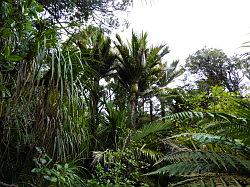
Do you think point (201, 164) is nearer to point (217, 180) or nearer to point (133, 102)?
point (217, 180)

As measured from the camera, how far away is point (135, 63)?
674cm

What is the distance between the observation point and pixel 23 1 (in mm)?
2479

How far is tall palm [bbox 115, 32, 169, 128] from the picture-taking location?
6.73 m

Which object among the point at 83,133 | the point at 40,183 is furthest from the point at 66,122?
the point at 40,183

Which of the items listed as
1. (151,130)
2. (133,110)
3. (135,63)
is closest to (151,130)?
(151,130)

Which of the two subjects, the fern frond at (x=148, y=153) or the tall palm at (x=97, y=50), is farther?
the fern frond at (x=148, y=153)

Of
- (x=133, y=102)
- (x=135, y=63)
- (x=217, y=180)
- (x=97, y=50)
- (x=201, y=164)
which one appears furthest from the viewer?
(x=135, y=63)

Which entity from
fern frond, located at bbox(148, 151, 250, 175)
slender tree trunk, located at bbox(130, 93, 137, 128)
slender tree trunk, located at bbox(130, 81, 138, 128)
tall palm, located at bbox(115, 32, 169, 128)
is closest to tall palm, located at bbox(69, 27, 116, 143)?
tall palm, located at bbox(115, 32, 169, 128)

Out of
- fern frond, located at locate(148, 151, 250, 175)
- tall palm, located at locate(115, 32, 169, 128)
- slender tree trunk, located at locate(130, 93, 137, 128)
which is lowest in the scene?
fern frond, located at locate(148, 151, 250, 175)

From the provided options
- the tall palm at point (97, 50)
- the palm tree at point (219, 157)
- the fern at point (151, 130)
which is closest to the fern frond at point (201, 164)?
the palm tree at point (219, 157)

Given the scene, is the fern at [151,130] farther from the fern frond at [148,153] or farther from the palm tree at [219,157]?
the palm tree at [219,157]

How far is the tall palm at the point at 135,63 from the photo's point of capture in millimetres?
6730

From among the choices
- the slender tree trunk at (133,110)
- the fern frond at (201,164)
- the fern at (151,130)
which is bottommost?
the fern frond at (201,164)

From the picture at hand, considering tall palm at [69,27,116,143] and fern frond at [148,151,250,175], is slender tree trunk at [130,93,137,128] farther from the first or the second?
fern frond at [148,151,250,175]
